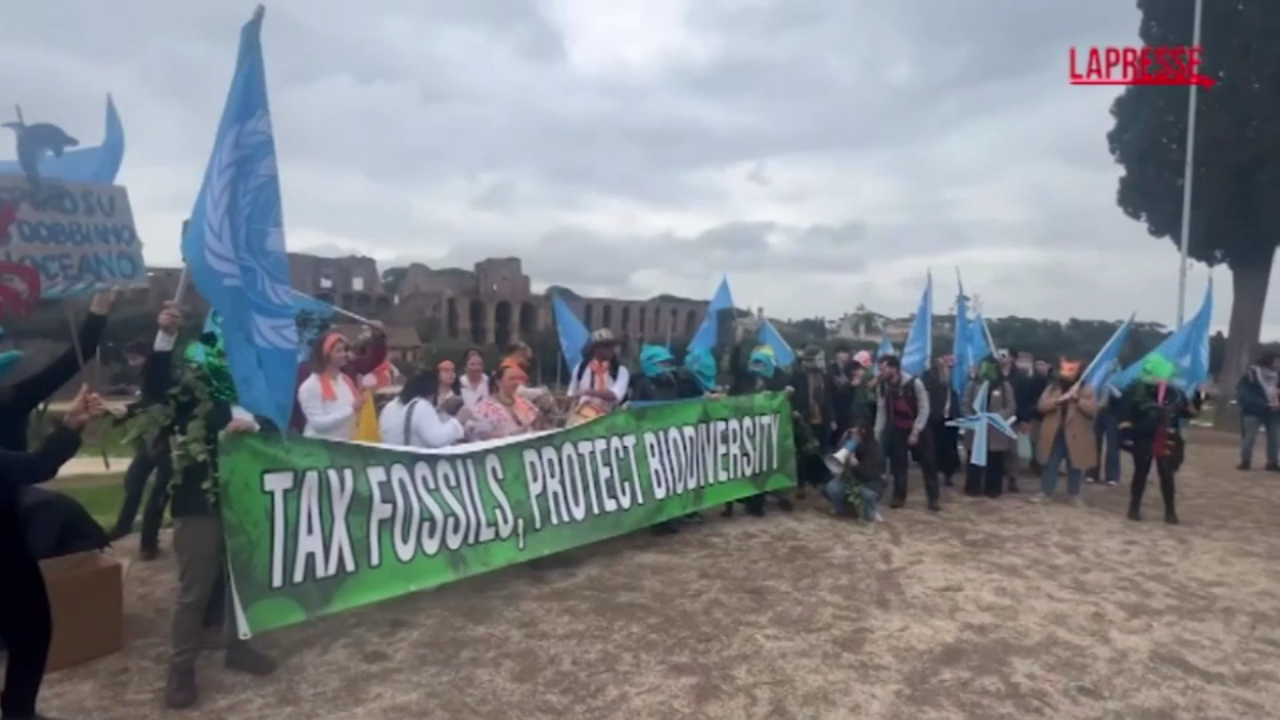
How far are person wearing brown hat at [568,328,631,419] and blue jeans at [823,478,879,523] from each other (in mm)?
2339

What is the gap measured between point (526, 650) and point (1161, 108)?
31.5 m

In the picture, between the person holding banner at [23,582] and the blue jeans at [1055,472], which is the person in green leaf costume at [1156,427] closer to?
the blue jeans at [1055,472]

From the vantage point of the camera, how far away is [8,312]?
5.54 m

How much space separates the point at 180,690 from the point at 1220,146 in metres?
32.3

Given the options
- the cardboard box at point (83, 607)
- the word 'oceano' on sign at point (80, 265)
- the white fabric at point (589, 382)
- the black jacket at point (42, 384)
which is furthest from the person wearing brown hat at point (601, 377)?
the black jacket at point (42, 384)

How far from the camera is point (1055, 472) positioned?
10891 mm

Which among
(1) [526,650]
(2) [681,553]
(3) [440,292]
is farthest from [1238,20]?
(3) [440,292]

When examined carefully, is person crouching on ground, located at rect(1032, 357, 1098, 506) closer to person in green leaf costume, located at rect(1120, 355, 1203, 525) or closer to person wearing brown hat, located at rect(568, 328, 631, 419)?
person in green leaf costume, located at rect(1120, 355, 1203, 525)

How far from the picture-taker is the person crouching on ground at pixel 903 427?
10.0m

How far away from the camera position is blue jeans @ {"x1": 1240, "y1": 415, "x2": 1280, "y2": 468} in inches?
536

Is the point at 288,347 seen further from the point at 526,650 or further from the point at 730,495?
the point at 730,495

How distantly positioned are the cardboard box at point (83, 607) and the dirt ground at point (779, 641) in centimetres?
12

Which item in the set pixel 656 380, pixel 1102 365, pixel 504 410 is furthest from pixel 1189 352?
pixel 504 410

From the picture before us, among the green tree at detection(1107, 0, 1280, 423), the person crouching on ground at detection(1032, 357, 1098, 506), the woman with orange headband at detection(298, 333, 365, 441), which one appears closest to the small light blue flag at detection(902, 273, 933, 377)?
the person crouching on ground at detection(1032, 357, 1098, 506)
